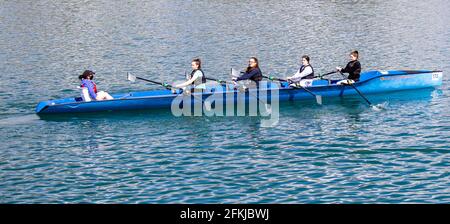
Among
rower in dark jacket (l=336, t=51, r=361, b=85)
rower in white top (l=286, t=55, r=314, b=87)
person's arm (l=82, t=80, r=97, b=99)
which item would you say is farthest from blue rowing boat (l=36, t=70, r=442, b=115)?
rower in white top (l=286, t=55, r=314, b=87)

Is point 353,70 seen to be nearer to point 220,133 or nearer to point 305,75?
point 305,75

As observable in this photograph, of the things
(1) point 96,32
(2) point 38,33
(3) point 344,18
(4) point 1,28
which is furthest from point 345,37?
(4) point 1,28


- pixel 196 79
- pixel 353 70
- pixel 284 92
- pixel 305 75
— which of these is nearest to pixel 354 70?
pixel 353 70

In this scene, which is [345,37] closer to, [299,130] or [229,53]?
[229,53]

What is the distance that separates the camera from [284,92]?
33656 millimetres

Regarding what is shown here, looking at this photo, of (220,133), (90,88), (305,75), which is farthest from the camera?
(305,75)

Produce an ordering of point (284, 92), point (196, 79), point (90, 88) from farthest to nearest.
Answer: point (284, 92) < point (196, 79) < point (90, 88)

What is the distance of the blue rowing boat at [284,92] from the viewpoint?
32.2 meters

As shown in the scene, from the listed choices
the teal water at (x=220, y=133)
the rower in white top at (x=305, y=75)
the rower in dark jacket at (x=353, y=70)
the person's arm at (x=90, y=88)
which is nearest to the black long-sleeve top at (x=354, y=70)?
the rower in dark jacket at (x=353, y=70)

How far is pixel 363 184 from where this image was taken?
23.4 meters

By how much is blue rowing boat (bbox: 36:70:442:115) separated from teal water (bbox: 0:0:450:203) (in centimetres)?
41

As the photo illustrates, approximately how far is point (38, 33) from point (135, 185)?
35.3m

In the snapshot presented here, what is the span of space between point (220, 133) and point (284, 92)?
5.13m

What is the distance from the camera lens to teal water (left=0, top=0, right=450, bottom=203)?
23.3 metres
